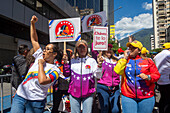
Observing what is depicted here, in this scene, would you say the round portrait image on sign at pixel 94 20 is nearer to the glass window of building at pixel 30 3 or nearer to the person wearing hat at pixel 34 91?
the person wearing hat at pixel 34 91

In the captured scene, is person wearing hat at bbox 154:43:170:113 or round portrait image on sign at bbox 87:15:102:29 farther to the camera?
round portrait image on sign at bbox 87:15:102:29

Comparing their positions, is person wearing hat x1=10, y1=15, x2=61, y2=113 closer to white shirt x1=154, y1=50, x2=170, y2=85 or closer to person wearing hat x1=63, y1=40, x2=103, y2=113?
person wearing hat x1=63, y1=40, x2=103, y2=113

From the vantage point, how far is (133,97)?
2.98 meters

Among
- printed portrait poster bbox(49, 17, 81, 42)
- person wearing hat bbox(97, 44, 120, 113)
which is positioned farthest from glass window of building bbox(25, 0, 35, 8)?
person wearing hat bbox(97, 44, 120, 113)

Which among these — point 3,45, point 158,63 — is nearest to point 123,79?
point 158,63

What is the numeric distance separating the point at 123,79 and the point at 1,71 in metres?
11.6

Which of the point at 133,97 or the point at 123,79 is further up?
the point at 123,79

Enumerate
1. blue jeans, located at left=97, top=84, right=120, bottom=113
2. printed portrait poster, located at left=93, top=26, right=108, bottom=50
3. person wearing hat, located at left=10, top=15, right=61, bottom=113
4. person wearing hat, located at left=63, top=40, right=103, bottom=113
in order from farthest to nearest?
blue jeans, located at left=97, top=84, right=120, bottom=113, printed portrait poster, located at left=93, top=26, right=108, bottom=50, person wearing hat, located at left=63, top=40, right=103, bottom=113, person wearing hat, located at left=10, top=15, right=61, bottom=113

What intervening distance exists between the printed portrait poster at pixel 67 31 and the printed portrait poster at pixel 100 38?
77 centimetres

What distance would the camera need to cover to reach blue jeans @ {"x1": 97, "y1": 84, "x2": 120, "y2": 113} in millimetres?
4246

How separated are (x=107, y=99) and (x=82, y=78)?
4.84 feet

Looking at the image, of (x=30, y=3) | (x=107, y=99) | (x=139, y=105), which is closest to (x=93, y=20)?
(x=107, y=99)

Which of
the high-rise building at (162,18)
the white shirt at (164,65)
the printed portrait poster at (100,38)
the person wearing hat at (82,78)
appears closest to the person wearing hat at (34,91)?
the person wearing hat at (82,78)

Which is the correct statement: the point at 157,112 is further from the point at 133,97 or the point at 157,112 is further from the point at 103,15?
the point at 103,15
